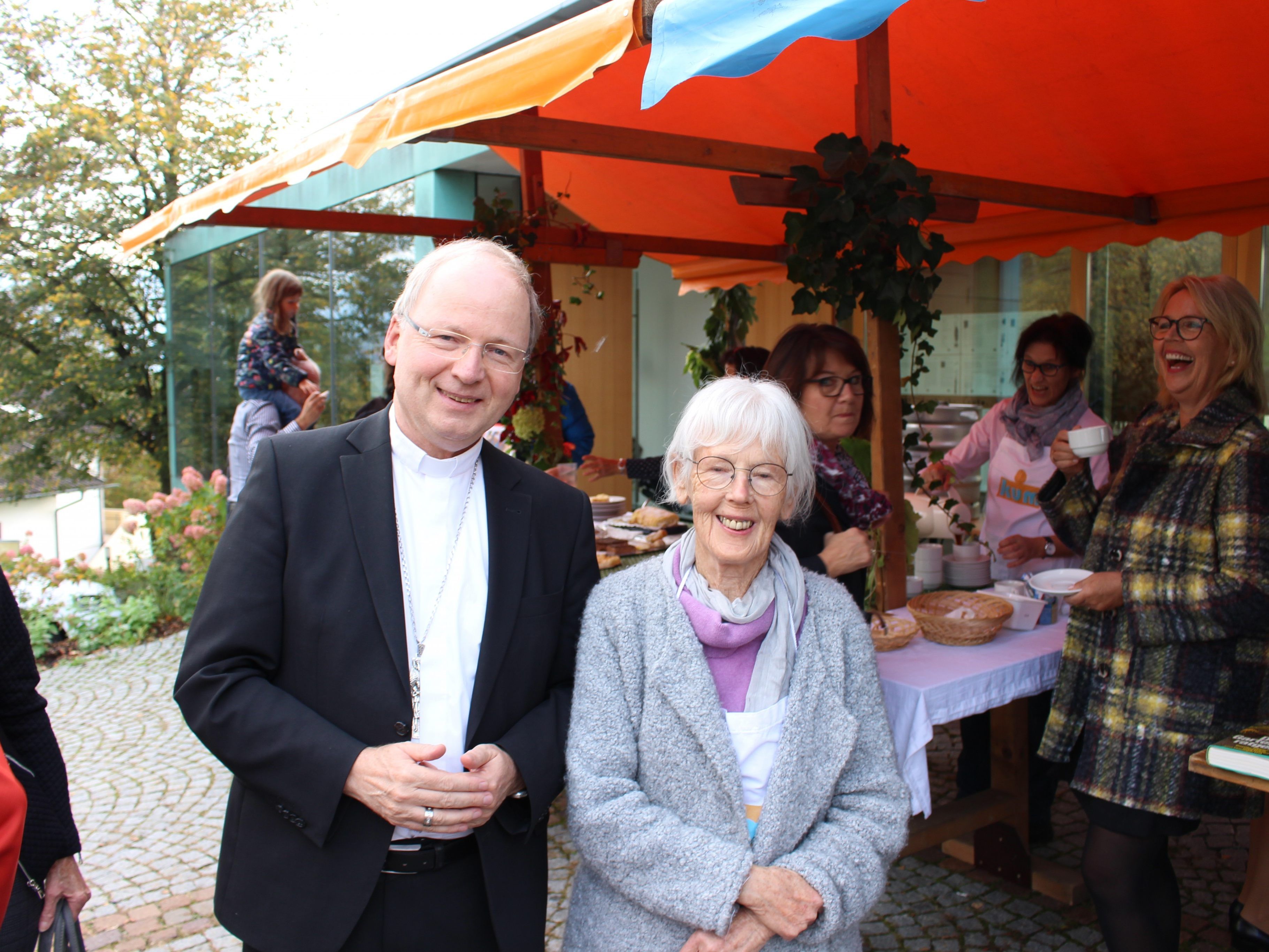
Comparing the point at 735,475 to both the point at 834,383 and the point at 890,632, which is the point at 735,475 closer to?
the point at 834,383

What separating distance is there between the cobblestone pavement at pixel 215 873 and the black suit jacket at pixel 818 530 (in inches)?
51.4

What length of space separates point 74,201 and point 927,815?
53.1ft

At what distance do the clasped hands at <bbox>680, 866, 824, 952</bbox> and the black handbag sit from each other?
3.39 feet

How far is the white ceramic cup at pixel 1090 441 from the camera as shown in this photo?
2.72 metres

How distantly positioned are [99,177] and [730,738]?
1628 cm

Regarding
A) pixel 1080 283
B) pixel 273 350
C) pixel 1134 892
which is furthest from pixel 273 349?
pixel 1080 283

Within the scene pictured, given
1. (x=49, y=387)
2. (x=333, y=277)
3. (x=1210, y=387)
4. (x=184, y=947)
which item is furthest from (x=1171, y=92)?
(x=49, y=387)

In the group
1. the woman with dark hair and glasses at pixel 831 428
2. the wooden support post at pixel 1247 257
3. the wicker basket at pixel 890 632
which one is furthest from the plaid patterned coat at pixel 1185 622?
the wooden support post at pixel 1247 257

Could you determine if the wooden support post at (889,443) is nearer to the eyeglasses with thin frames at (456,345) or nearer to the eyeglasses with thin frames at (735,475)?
the eyeglasses with thin frames at (735,475)

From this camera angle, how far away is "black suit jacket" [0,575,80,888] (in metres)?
1.59

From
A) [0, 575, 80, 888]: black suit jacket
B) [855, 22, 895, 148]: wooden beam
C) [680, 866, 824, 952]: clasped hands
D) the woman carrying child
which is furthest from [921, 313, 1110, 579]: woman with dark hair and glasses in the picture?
the woman carrying child

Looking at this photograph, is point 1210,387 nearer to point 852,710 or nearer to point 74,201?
point 852,710

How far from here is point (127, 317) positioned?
15.9 metres

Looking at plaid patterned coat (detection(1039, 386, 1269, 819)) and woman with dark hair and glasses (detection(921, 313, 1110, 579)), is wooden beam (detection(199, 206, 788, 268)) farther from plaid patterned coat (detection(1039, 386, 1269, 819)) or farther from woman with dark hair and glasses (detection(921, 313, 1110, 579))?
plaid patterned coat (detection(1039, 386, 1269, 819))
